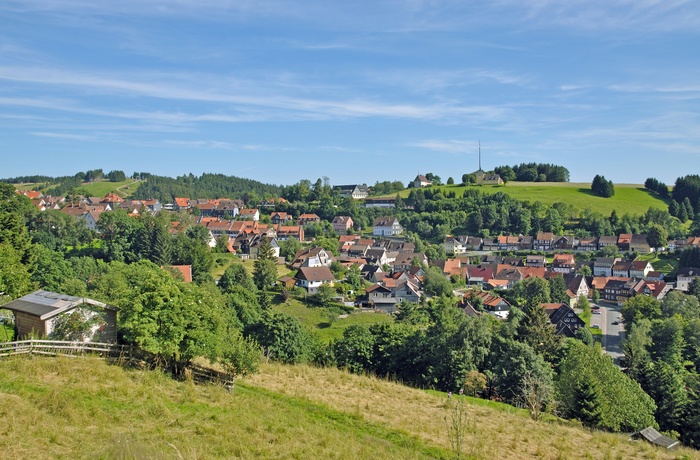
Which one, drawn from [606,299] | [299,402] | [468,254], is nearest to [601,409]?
[299,402]

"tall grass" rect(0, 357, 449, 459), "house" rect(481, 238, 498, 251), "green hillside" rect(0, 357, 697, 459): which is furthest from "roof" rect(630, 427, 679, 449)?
"house" rect(481, 238, 498, 251)

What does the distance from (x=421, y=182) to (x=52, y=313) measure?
120 meters

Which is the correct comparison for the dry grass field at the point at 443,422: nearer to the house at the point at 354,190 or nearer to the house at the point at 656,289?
the house at the point at 656,289

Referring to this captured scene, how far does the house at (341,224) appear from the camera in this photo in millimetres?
90625

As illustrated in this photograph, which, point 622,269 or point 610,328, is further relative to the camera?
point 622,269

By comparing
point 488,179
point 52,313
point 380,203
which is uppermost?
point 488,179

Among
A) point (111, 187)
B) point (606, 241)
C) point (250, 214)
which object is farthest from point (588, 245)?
point (111, 187)

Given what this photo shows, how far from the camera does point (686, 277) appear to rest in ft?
202

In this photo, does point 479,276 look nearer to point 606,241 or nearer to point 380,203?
point 606,241

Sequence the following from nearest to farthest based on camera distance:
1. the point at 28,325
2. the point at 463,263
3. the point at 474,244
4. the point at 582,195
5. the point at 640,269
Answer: the point at 28,325 → the point at 640,269 → the point at 463,263 → the point at 474,244 → the point at 582,195

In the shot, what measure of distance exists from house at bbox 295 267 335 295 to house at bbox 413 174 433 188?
3194 inches

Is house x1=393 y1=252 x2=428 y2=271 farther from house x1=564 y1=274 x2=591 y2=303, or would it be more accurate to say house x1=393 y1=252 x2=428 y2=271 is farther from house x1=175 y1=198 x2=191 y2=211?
house x1=175 y1=198 x2=191 y2=211

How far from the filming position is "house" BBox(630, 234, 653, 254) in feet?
259

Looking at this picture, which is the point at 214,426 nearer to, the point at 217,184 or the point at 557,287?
the point at 557,287
